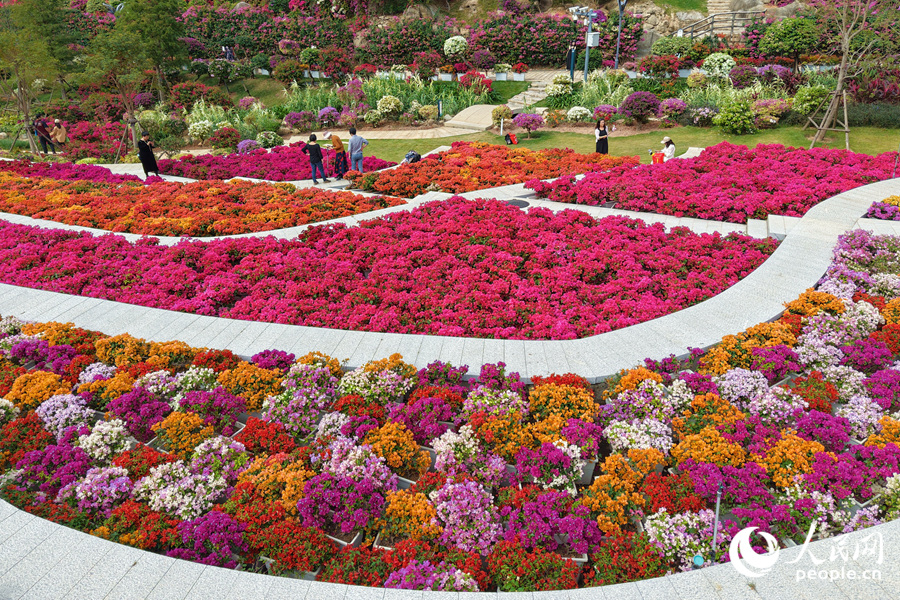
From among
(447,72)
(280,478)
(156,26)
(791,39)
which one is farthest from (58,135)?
(791,39)

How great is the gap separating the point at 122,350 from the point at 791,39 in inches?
1118

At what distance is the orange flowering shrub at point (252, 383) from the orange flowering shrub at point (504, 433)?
92.3 inches

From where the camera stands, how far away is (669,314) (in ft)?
23.7

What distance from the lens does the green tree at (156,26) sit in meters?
31.5

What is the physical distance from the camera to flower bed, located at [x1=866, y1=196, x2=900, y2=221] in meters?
9.77

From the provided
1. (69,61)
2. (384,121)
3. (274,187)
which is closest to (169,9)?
(69,61)

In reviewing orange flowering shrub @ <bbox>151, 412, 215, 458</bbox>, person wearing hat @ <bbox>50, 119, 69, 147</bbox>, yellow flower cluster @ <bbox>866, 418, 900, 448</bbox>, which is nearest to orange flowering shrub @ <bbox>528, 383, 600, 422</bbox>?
yellow flower cluster @ <bbox>866, 418, 900, 448</bbox>

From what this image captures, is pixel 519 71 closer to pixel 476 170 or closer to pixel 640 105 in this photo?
pixel 640 105

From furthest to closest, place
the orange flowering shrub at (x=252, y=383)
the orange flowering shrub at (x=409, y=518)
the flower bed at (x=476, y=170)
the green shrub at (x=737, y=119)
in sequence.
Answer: the green shrub at (x=737, y=119) < the flower bed at (x=476, y=170) < the orange flowering shrub at (x=252, y=383) < the orange flowering shrub at (x=409, y=518)

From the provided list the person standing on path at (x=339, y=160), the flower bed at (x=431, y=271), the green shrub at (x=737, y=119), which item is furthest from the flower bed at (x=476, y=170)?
the green shrub at (x=737, y=119)

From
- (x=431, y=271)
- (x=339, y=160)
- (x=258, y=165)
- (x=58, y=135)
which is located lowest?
(x=431, y=271)

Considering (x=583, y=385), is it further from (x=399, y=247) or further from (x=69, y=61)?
(x=69, y=61)

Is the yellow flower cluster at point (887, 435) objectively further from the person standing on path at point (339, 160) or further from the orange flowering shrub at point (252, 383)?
the person standing on path at point (339, 160)

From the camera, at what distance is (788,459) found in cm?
467
